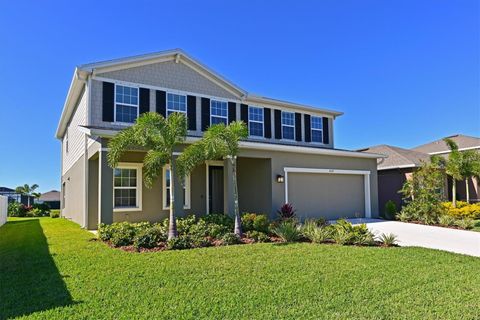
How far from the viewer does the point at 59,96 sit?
68.5 feet

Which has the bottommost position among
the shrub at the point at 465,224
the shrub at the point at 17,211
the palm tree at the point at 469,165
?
the shrub at the point at 17,211

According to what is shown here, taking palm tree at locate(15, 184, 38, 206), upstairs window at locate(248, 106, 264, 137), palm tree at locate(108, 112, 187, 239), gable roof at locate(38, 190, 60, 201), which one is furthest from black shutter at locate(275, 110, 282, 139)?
gable roof at locate(38, 190, 60, 201)

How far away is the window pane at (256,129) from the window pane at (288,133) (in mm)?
1462

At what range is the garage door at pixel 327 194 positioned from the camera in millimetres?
14820

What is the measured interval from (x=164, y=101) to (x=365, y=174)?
10.3 m

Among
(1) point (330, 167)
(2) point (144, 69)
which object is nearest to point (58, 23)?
(2) point (144, 69)

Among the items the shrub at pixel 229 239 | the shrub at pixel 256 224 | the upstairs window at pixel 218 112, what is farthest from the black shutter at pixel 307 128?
the shrub at pixel 229 239

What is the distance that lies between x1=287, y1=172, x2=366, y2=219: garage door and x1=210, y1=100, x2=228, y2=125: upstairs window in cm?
429

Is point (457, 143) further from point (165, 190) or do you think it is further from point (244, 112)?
point (165, 190)

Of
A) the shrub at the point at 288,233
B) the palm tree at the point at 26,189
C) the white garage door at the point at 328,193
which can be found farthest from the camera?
the palm tree at the point at 26,189

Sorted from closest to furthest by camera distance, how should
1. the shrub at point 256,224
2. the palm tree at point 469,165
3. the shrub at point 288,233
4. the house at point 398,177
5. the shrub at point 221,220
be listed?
the shrub at point 288,233
the shrub at point 256,224
the shrub at point 221,220
the palm tree at point 469,165
the house at point 398,177

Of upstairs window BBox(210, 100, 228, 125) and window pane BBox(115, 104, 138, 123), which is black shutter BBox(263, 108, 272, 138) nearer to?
upstairs window BBox(210, 100, 228, 125)

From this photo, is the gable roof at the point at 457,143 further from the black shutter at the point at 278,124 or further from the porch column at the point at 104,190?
the porch column at the point at 104,190

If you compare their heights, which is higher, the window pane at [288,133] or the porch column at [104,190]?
the window pane at [288,133]
